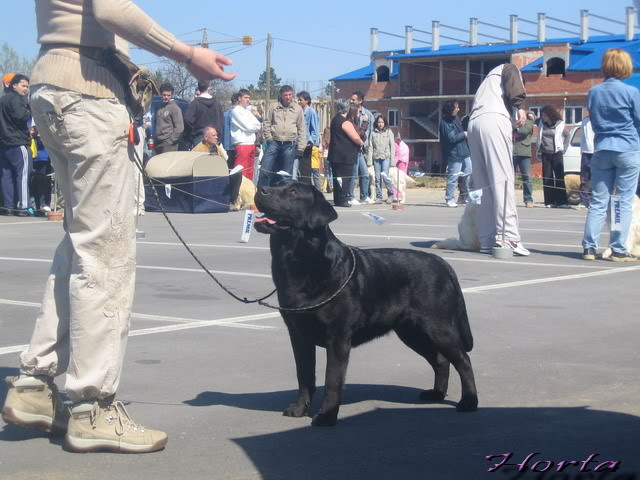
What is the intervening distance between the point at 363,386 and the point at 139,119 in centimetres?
200

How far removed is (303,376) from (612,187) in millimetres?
7280

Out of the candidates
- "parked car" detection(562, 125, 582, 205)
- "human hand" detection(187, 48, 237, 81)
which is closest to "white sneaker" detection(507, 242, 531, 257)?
"human hand" detection(187, 48, 237, 81)

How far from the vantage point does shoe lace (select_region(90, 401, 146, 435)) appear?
4293 mm

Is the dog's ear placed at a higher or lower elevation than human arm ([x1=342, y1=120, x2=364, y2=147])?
lower

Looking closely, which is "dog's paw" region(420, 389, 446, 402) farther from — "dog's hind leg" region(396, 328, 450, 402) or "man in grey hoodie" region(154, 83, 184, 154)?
"man in grey hoodie" region(154, 83, 184, 154)

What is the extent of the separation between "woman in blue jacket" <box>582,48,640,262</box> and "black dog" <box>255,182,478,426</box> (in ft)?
20.4

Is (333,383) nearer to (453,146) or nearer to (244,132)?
(244,132)

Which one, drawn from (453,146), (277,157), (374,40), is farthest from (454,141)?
(374,40)

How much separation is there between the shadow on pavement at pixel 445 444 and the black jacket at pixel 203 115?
48.4 feet

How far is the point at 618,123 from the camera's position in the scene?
1094cm

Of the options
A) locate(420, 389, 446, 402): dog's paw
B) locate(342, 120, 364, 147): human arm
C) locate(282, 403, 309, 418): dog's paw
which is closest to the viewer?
locate(282, 403, 309, 418): dog's paw

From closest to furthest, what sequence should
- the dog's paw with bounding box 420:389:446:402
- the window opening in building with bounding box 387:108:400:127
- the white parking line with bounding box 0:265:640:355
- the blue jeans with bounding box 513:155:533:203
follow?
the dog's paw with bounding box 420:389:446:402
the white parking line with bounding box 0:265:640:355
the blue jeans with bounding box 513:155:533:203
the window opening in building with bounding box 387:108:400:127

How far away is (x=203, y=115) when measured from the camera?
19422 mm

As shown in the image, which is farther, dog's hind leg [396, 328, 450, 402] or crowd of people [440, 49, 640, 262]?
crowd of people [440, 49, 640, 262]
